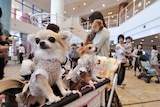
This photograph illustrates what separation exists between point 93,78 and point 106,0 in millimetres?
15011

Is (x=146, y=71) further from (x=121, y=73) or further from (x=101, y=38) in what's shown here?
(x=101, y=38)

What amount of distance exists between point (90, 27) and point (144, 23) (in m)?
7.70

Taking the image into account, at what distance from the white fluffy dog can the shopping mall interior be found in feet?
0.42

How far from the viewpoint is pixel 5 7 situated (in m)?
6.68

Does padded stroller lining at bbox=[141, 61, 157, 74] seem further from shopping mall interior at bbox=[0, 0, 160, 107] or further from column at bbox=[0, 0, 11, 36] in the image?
column at bbox=[0, 0, 11, 36]

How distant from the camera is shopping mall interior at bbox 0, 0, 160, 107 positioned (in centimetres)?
170

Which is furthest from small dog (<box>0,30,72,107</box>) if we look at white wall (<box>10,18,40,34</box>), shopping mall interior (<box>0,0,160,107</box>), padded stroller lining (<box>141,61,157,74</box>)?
white wall (<box>10,18,40,34</box>)

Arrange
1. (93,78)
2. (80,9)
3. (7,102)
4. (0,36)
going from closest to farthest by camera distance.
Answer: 1. (7,102)
2. (0,36)
3. (93,78)
4. (80,9)


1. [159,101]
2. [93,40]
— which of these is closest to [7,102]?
[93,40]

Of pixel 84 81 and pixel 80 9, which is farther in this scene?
pixel 80 9

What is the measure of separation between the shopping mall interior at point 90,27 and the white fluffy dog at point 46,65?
0.42 feet

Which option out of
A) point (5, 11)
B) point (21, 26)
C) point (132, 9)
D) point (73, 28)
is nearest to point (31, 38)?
point (73, 28)

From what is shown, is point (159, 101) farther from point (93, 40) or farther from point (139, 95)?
point (93, 40)

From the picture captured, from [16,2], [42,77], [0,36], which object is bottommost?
[42,77]
